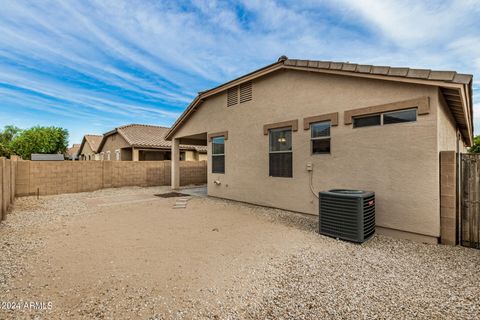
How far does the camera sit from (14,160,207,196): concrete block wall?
37.0 ft

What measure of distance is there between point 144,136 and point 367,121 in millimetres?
19931

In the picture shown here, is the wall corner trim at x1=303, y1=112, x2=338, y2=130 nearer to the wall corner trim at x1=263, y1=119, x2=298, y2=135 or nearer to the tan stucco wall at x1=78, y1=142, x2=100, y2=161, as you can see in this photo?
the wall corner trim at x1=263, y1=119, x2=298, y2=135

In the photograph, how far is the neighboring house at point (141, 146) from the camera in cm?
1962

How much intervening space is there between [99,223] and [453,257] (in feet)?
27.6

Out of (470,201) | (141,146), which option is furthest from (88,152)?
(470,201)

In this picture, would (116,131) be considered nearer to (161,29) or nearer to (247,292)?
(161,29)

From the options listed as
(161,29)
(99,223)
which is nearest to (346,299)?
(99,223)

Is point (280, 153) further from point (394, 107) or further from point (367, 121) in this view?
point (394, 107)

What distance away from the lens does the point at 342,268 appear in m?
3.62

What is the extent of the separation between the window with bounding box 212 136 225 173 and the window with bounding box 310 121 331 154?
15.1 feet

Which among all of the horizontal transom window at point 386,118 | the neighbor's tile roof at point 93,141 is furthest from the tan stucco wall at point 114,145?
the horizontal transom window at point 386,118

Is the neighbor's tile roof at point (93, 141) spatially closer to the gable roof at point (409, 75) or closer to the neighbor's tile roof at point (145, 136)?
the neighbor's tile roof at point (145, 136)

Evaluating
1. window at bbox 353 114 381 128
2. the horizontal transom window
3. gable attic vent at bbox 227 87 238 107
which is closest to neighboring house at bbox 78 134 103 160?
gable attic vent at bbox 227 87 238 107

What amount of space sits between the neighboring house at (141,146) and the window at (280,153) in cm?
1304
